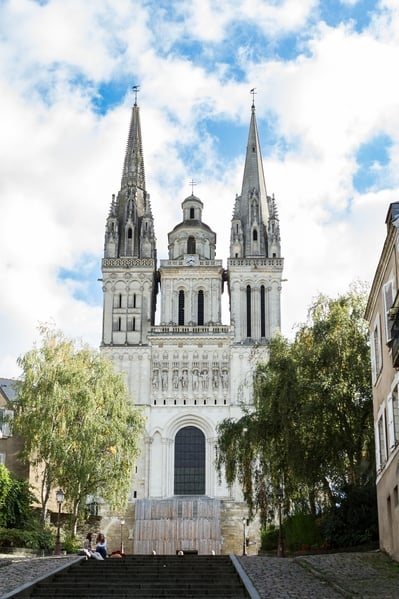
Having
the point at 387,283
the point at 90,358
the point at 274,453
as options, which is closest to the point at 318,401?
the point at 274,453

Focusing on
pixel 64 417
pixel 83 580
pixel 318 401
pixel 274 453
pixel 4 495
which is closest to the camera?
pixel 83 580

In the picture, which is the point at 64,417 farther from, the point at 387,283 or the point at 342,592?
the point at 342,592

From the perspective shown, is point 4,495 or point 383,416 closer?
point 383,416

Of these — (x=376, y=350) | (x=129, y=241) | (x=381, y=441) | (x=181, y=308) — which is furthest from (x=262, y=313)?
(x=381, y=441)

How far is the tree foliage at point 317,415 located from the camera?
3297 centimetres

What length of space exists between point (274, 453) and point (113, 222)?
4057 centimetres

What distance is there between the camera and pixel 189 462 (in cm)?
6469

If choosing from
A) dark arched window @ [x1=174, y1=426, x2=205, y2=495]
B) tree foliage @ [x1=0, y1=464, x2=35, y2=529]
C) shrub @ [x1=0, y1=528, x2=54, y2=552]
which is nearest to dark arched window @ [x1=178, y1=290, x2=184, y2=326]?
dark arched window @ [x1=174, y1=426, x2=205, y2=495]

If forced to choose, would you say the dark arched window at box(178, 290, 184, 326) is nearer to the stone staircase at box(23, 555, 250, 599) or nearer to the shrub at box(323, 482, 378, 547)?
the shrub at box(323, 482, 378, 547)

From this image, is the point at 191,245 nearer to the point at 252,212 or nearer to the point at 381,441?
the point at 252,212

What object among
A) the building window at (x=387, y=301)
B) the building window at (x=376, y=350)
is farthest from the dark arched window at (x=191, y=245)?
the building window at (x=387, y=301)

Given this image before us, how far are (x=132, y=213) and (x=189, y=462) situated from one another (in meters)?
21.2

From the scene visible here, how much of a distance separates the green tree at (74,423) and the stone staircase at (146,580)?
1771 centimetres

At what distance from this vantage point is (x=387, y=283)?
2409 centimetres
